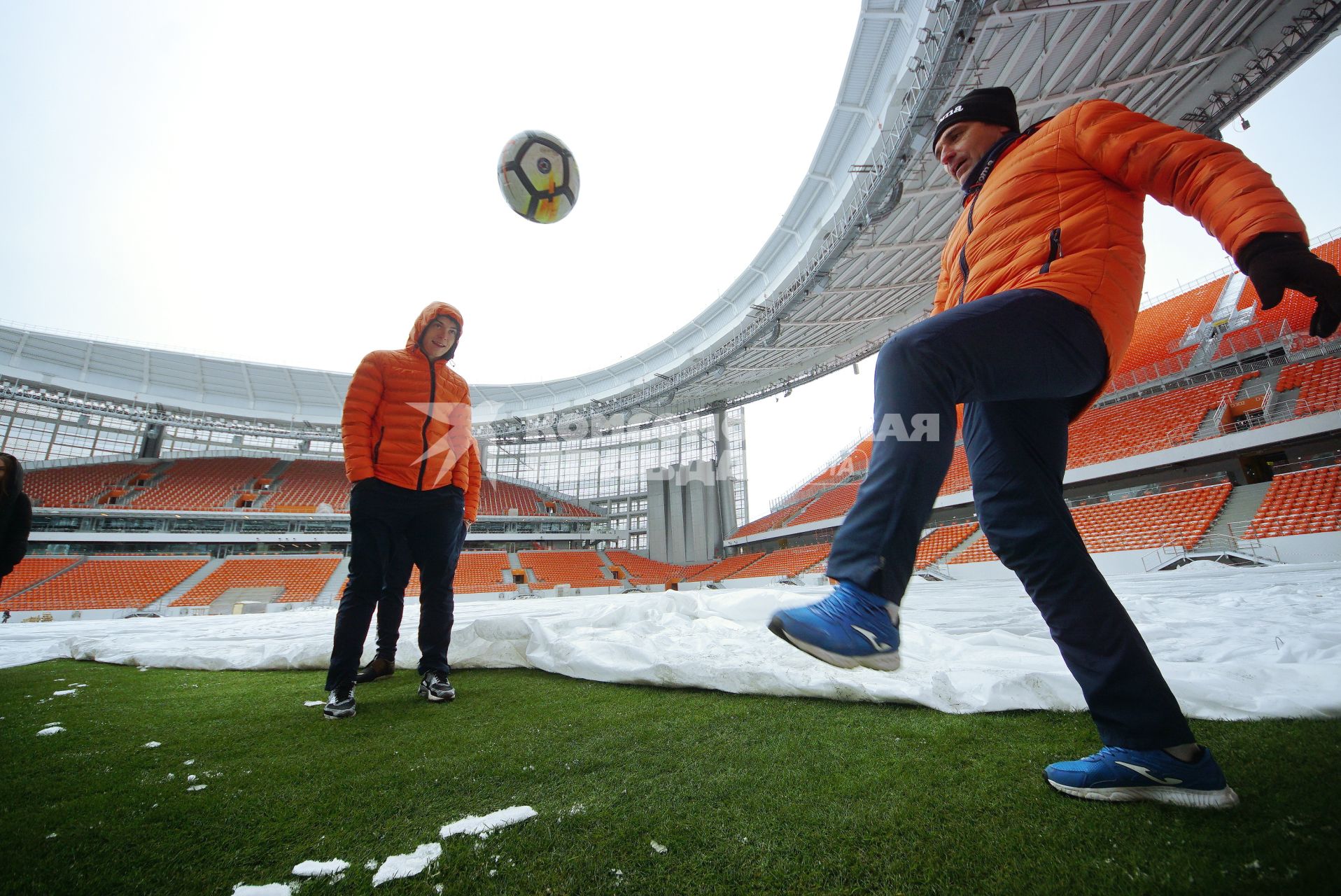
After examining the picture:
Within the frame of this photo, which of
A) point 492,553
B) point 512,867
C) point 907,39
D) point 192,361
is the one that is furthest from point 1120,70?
point 192,361

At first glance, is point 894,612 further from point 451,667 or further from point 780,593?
point 780,593

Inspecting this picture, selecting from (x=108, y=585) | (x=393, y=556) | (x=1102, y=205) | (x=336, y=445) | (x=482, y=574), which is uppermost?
(x=336, y=445)

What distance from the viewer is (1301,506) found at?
293 inches

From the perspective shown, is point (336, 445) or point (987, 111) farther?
point (336, 445)

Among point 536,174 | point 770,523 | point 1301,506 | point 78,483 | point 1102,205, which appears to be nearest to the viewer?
point 1102,205

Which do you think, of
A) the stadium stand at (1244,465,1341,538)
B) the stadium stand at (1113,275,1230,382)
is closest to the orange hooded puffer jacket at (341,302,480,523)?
the stadium stand at (1244,465,1341,538)

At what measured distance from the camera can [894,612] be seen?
2.74 feet

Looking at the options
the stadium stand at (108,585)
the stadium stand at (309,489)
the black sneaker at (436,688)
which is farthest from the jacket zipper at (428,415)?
the stadium stand at (309,489)

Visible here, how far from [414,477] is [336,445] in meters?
27.3

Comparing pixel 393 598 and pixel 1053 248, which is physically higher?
pixel 1053 248

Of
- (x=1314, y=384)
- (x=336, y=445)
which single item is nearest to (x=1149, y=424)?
(x=1314, y=384)

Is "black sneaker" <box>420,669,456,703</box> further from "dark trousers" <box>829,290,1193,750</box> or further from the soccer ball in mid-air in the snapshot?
the soccer ball in mid-air

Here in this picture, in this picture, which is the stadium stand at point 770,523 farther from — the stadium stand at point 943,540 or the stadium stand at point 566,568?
the stadium stand at point 943,540

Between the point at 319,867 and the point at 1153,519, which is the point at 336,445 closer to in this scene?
the point at 319,867
